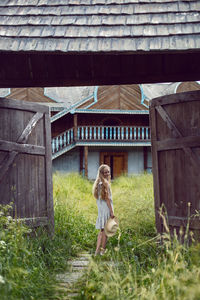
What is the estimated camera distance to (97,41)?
14.6ft

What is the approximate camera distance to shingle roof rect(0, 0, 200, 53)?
4.37 m

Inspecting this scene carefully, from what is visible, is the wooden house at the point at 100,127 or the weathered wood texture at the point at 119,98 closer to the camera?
the wooden house at the point at 100,127

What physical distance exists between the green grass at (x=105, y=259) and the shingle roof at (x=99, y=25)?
2.23 metres

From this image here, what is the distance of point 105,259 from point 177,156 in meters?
1.95

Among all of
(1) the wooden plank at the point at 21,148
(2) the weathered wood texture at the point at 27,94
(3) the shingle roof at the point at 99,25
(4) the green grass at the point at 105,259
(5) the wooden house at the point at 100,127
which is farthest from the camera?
(2) the weathered wood texture at the point at 27,94

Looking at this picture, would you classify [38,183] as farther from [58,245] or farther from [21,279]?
[21,279]

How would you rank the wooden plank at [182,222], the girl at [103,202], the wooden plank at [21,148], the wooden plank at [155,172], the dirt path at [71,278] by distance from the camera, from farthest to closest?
the girl at [103,202], the wooden plank at [155,172], the wooden plank at [21,148], the wooden plank at [182,222], the dirt path at [71,278]

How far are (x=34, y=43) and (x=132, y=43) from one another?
1.23 m

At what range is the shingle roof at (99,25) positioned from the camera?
172 inches

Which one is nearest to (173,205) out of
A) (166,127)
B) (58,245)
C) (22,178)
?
(166,127)

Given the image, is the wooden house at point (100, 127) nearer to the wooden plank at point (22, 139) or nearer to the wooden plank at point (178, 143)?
the wooden plank at point (22, 139)

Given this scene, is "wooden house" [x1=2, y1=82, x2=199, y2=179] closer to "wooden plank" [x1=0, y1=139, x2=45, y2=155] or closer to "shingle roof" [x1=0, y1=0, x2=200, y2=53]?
"wooden plank" [x1=0, y1=139, x2=45, y2=155]

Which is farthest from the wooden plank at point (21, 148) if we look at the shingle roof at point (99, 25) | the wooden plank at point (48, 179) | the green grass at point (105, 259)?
the shingle roof at point (99, 25)

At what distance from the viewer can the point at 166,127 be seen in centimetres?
524
